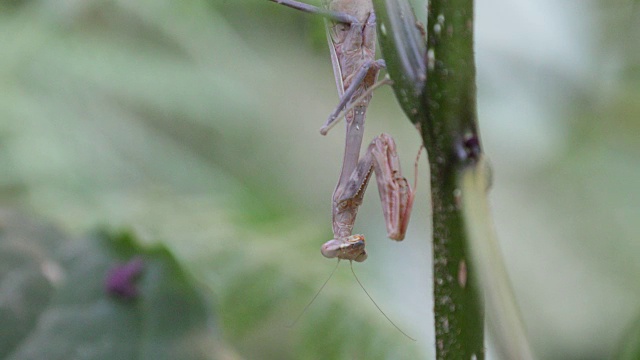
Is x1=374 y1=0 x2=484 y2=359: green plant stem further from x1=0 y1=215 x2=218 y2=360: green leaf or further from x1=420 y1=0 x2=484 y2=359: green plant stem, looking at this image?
x1=0 y1=215 x2=218 y2=360: green leaf

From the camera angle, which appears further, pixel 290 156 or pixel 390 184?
pixel 290 156

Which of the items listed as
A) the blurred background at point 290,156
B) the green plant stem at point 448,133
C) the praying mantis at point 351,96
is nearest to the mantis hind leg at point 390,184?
the praying mantis at point 351,96

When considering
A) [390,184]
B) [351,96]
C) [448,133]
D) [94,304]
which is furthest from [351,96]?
[94,304]

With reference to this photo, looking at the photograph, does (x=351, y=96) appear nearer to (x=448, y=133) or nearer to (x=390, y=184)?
(x=390, y=184)

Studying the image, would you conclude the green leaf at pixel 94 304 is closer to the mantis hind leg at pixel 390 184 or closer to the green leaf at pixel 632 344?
the mantis hind leg at pixel 390 184

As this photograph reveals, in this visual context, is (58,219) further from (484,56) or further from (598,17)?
(598,17)
